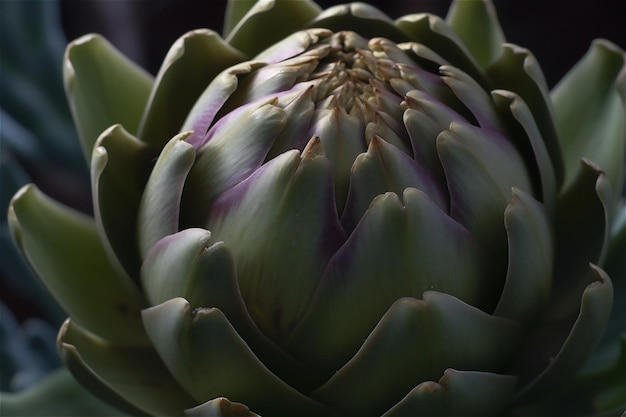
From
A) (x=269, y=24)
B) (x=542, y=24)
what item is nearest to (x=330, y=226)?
(x=269, y=24)

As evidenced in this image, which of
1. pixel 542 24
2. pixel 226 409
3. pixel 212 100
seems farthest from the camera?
pixel 542 24

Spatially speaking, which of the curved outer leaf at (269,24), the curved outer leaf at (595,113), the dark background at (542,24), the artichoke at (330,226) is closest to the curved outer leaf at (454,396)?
the artichoke at (330,226)

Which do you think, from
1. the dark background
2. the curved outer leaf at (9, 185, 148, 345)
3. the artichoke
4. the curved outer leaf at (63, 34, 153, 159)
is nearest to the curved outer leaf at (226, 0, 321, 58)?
the artichoke

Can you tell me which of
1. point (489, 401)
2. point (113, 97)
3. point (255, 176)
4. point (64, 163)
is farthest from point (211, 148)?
point (64, 163)

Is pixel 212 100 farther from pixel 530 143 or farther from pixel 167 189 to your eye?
pixel 530 143

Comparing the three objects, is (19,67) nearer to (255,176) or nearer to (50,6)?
(50,6)

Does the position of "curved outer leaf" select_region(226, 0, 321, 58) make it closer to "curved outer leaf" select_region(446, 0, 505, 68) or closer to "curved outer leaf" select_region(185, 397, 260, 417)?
"curved outer leaf" select_region(446, 0, 505, 68)
